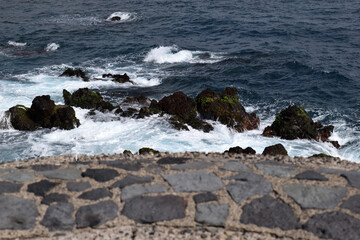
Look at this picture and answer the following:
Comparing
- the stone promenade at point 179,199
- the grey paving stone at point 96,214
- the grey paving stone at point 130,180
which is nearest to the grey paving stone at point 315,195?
the stone promenade at point 179,199

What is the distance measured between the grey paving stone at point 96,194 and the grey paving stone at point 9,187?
2.61ft

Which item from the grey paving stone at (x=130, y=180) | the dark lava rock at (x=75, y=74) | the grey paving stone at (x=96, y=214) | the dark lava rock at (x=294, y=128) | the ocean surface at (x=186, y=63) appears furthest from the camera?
the dark lava rock at (x=75, y=74)

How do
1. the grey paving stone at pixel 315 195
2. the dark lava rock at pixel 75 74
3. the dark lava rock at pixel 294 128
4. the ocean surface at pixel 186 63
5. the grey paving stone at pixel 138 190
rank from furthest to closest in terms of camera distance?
the dark lava rock at pixel 75 74
the dark lava rock at pixel 294 128
the ocean surface at pixel 186 63
the grey paving stone at pixel 138 190
the grey paving stone at pixel 315 195

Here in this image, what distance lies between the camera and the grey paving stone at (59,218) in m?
4.43

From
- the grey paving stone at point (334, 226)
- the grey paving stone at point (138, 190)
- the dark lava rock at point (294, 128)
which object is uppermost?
the grey paving stone at point (138, 190)

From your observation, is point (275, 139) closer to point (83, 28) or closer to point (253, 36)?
point (253, 36)

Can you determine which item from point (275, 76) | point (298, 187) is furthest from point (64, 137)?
point (275, 76)

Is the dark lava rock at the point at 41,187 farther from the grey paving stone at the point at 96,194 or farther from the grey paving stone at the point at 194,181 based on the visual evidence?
the grey paving stone at the point at 194,181

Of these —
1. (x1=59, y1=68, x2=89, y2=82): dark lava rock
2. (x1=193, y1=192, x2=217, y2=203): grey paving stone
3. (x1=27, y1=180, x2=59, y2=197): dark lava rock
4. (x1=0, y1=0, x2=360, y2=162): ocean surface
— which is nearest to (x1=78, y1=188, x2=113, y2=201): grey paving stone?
(x1=27, y1=180, x2=59, y2=197): dark lava rock

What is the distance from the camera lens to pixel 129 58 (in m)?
24.4

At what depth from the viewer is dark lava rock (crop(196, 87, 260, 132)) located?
14.6m

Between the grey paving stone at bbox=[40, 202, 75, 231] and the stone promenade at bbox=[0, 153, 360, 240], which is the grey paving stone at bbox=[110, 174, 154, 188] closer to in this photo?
the stone promenade at bbox=[0, 153, 360, 240]

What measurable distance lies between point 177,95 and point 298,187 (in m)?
10.0

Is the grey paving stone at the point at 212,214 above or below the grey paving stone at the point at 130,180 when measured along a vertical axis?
below
